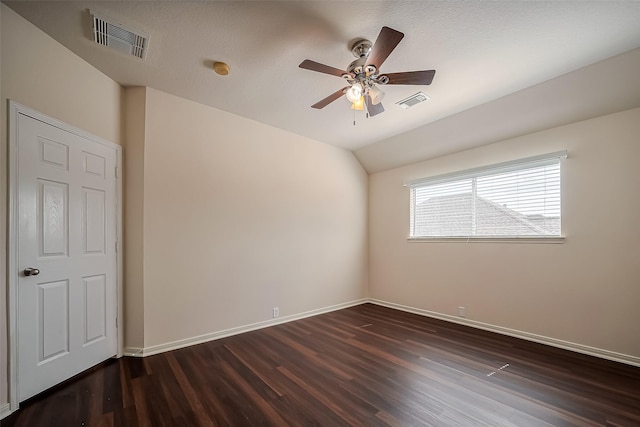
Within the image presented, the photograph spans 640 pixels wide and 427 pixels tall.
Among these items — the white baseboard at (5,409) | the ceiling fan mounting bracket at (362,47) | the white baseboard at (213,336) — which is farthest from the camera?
the white baseboard at (213,336)

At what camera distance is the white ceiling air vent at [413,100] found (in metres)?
2.98

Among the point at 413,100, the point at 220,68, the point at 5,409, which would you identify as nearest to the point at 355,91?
the point at 413,100

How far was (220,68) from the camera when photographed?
8.12 ft

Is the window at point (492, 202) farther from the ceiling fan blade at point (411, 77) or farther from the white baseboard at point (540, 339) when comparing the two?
the ceiling fan blade at point (411, 77)

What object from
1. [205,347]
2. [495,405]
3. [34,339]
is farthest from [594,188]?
[34,339]

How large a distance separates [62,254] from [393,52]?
11.2 ft

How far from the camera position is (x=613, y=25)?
1.95 metres

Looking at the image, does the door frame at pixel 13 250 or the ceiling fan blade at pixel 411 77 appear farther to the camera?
the ceiling fan blade at pixel 411 77

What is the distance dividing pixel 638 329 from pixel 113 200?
5.44 metres

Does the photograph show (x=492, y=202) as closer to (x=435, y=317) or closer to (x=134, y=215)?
(x=435, y=317)

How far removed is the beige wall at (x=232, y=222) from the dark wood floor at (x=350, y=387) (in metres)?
0.55

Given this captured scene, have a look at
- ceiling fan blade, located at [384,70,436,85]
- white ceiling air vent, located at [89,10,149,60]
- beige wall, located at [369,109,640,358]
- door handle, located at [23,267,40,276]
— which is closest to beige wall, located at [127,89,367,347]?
white ceiling air vent, located at [89,10,149,60]

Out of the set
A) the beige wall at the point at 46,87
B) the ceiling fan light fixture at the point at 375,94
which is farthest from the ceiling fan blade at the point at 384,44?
the beige wall at the point at 46,87

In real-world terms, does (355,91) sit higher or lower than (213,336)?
higher
